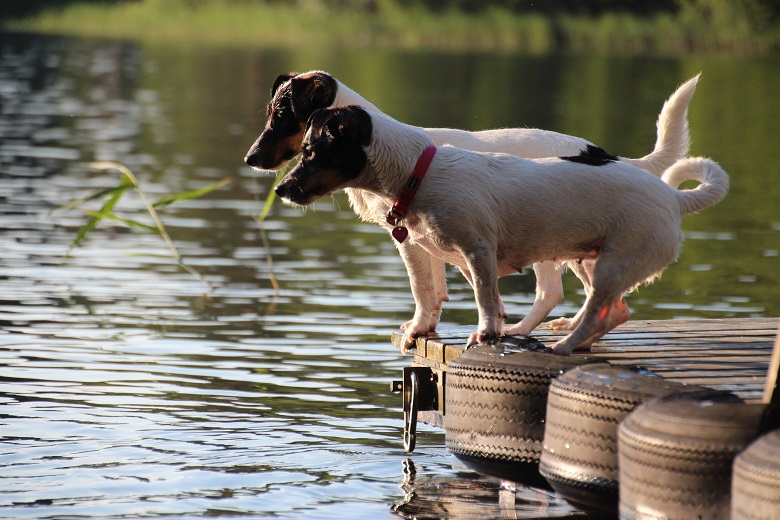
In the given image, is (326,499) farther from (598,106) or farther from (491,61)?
(491,61)

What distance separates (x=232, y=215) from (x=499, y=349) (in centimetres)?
1065

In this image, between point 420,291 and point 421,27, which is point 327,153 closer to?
point 420,291

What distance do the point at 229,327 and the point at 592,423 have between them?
212 inches

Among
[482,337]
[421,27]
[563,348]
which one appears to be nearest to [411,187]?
[482,337]

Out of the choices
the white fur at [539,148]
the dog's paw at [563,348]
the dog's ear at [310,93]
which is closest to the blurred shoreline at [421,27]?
the white fur at [539,148]

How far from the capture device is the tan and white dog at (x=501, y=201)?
6.56 meters

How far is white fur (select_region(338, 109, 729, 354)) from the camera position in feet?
21.7

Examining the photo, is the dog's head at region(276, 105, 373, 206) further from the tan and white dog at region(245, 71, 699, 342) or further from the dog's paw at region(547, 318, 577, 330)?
the dog's paw at region(547, 318, 577, 330)

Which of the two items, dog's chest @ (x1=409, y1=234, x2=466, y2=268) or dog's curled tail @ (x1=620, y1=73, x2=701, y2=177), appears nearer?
dog's chest @ (x1=409, y1=234, x2=466, y2=268)

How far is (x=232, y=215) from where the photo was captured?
672 inches

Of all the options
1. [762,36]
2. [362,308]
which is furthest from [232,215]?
[762,36]

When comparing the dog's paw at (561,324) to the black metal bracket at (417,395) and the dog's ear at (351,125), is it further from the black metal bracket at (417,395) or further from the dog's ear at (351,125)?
the dog's ear at (351,125)

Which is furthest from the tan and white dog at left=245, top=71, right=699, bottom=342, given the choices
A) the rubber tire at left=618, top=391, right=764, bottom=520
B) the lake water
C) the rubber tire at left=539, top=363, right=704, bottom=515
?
the rubber tire at left=618, top=391, right=764, bottom=520

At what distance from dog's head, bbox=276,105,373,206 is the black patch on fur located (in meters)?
1.11
